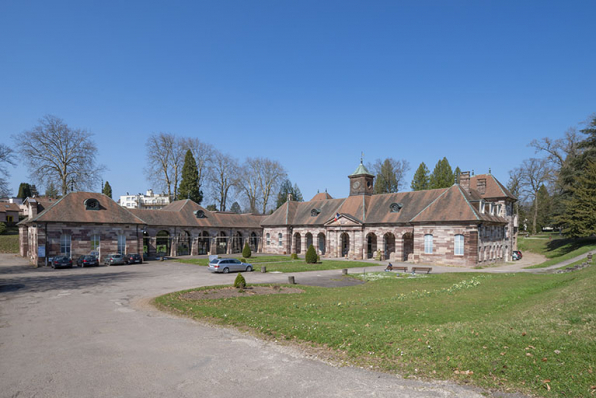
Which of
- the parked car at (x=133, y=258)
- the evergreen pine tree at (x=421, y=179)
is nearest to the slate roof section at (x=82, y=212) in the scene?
the parked car at (x=133, y=258)

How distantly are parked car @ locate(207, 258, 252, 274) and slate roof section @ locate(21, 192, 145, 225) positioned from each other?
17.5 meters

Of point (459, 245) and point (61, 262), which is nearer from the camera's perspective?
point (61, 262)

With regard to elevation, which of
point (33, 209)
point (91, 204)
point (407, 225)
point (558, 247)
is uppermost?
point (91, 204)

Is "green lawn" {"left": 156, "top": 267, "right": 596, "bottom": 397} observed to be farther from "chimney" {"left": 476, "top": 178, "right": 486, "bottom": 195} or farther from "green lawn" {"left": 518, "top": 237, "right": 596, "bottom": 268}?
"chimney" {"left": 476, "top": 178, "right": 486, "bottom": 195}

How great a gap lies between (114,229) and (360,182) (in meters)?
33.9

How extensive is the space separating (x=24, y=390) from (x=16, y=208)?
90.6m

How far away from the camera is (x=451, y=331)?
1063 centimetres

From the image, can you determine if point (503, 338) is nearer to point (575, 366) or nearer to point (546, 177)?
point (575, 366)

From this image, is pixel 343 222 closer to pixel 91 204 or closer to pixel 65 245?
pixel 91 204

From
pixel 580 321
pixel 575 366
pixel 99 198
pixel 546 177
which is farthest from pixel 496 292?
pixel 546 177

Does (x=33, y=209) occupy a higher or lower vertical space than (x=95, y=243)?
higher

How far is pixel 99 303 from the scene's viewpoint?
59.6ft

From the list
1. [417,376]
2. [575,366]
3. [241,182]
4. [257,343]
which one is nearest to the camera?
[575,366]

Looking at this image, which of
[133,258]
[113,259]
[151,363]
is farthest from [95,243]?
[151,363]
